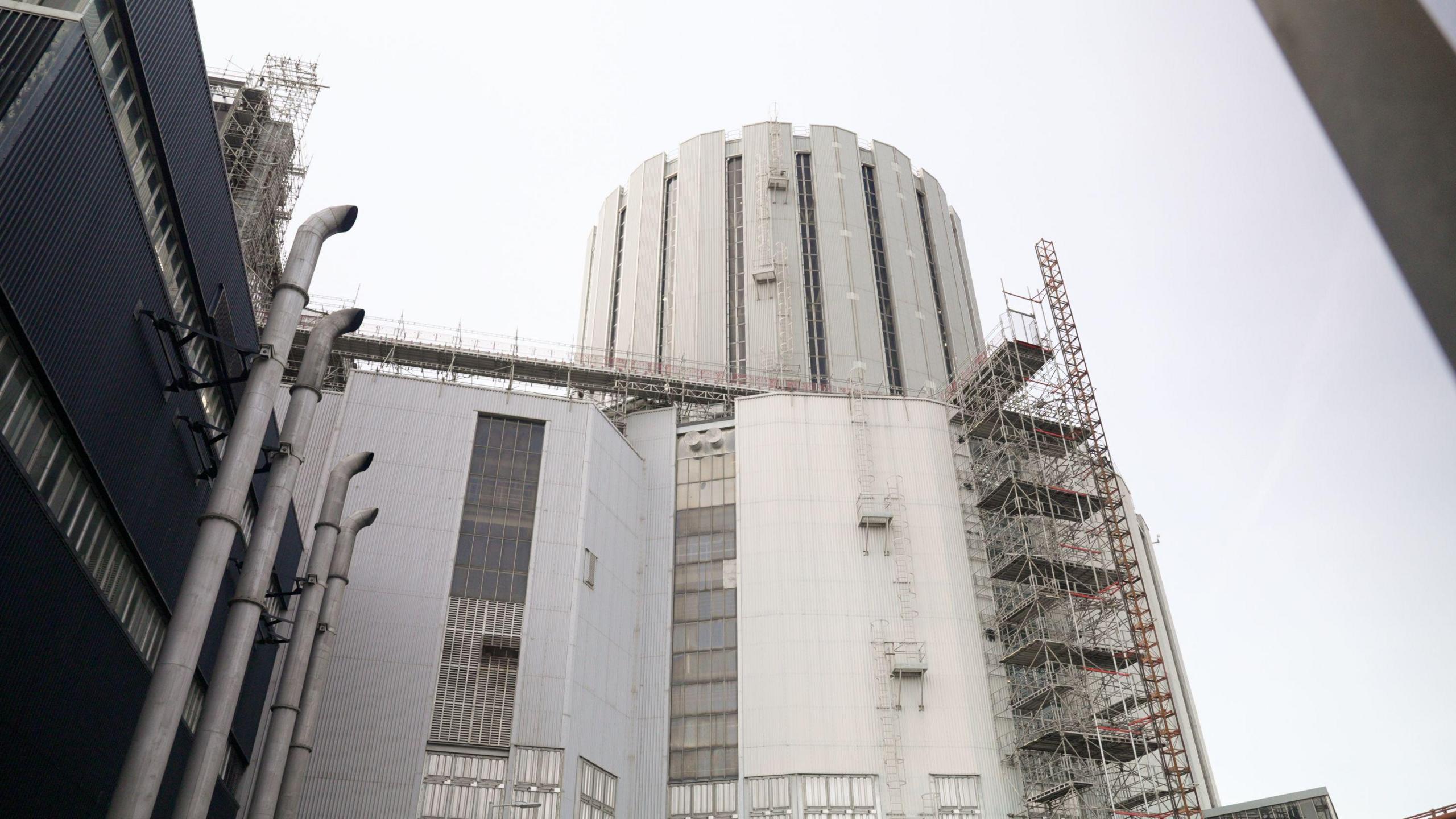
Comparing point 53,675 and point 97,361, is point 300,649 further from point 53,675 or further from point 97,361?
point 97,361

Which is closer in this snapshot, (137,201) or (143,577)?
(137,201)

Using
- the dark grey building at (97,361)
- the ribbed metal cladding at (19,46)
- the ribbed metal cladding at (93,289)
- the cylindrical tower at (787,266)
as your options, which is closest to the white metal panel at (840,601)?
the cylindrical tower at (787,266)

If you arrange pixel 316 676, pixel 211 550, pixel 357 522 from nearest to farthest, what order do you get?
1. pixel 211 550
2. pixel 316 676
3. pixel 357 522

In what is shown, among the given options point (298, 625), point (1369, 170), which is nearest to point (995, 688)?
point (298, 625)

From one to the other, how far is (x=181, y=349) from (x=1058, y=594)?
4577 centimetres

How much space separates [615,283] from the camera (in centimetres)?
9375

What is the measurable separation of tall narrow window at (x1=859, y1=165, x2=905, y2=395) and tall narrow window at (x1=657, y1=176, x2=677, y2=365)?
51.1 ft

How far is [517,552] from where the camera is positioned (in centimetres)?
5703

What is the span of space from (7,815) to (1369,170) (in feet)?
94.6

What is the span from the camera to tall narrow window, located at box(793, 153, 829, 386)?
81250 millimetres

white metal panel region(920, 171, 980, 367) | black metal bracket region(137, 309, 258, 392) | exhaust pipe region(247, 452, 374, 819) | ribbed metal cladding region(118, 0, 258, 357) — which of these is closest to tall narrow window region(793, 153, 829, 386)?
white metal panel region(920, 171, 980, 367)

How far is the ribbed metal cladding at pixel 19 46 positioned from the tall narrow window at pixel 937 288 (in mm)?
68352

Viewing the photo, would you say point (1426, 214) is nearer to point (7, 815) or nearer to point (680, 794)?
point (7, 815)

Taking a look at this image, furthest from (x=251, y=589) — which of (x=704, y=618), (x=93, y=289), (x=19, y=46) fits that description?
(x=704, y=618)
